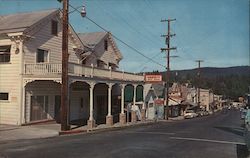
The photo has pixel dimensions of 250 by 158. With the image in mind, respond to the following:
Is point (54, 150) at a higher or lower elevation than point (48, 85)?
lower

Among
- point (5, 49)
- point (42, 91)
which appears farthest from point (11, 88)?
point (5, 49)

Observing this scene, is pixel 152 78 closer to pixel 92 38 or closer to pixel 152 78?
pixel 152 78

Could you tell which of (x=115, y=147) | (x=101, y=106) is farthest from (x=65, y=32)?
(x=101, y=106)

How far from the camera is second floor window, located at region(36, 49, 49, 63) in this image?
2844cm

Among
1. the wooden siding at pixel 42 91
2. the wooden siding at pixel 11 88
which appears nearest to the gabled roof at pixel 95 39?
the wooden siding at pixel 42 91

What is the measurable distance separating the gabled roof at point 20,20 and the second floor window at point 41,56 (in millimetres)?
2332

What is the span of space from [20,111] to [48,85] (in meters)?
3.88

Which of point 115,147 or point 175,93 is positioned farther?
point 175,93

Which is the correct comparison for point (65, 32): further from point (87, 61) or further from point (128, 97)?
point (128, 97)

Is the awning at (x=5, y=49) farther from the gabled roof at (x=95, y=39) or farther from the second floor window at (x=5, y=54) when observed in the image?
the gabled roof at (x=95, y=39)

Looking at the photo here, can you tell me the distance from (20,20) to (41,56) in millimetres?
3315

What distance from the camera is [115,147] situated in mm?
14922

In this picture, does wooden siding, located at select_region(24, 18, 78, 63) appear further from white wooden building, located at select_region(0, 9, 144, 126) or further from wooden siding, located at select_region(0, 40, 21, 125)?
wooden siding, located at select_region(0, 40, 21, 125)

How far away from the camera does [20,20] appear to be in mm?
29375
